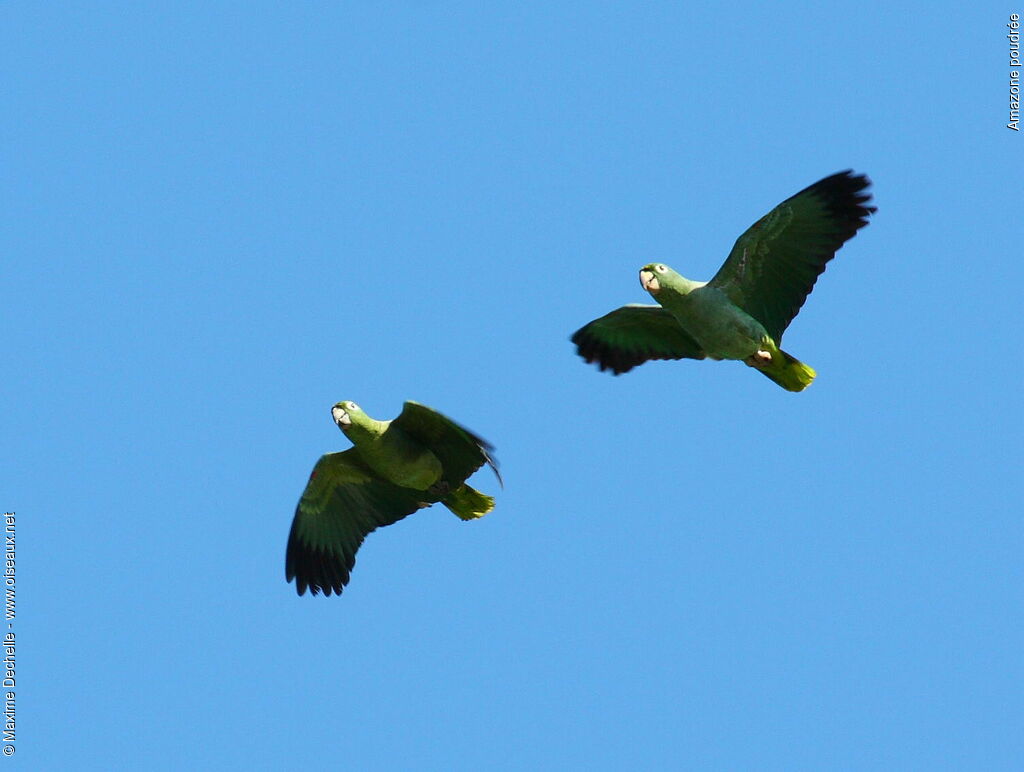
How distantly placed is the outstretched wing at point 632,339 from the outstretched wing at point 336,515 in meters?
2.68

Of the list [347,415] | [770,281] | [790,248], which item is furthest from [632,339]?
[347,415]

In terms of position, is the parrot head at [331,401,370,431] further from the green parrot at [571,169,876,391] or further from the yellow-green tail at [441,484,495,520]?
the green parrot at [571,169,876,391]

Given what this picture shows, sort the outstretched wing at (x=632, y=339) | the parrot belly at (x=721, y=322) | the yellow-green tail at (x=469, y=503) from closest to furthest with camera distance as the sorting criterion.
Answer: the parrot belly at (x=721, y=322) < the yellow-green tail at (x=469, y=503) < the outstretched wing at (x=632, y=339)

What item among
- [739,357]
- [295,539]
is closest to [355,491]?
[295,539]

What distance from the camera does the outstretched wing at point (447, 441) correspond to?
46.6 ft

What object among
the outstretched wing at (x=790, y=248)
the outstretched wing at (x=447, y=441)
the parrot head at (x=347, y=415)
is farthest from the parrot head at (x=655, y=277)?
the parrot head at (x=347, y=415)

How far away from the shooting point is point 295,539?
1594 centimetres

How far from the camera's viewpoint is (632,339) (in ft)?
53.8

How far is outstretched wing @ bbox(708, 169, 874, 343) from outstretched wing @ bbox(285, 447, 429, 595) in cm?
391

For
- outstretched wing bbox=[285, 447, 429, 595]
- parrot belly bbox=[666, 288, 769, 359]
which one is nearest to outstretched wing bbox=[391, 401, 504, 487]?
outstretched wing bbox=[285, 447, 429, 595]

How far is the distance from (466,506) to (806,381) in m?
3.61

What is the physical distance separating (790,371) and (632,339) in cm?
209

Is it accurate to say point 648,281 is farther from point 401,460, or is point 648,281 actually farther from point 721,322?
point 401,460

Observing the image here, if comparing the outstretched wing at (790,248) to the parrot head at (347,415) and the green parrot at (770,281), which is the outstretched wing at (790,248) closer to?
the green parrot at (770,281)
